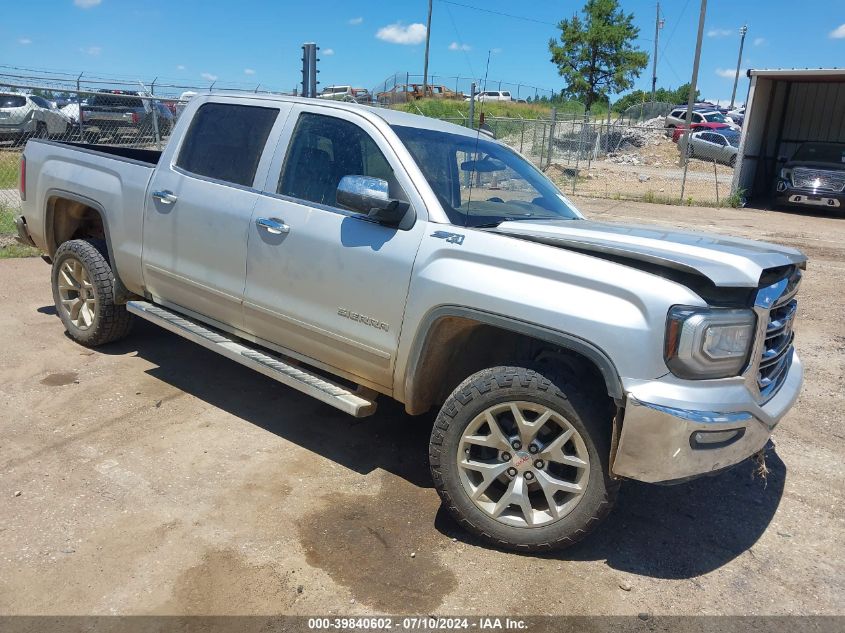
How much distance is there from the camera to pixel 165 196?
4.61 meters

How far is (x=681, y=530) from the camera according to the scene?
354 centimetres

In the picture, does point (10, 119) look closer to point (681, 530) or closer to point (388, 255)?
point (388, 255)

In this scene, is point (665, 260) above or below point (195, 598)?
above

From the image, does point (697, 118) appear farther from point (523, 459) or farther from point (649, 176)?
point (523, 459)

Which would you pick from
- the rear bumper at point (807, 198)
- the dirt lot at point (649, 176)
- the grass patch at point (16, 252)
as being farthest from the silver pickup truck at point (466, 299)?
the dirt lot at point (649, 176)

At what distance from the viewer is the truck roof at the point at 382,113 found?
13.2 ft

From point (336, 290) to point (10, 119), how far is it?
15679mm

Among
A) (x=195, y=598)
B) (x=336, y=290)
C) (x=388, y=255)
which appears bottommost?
(x=195, y=598)

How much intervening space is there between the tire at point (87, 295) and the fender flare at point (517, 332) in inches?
113

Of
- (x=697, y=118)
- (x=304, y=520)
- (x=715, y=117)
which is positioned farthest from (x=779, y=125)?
(x=304, y=520)


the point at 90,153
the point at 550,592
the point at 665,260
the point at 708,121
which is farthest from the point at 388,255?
the point at 708,121

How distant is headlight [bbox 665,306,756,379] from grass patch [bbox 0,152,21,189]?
1282cm

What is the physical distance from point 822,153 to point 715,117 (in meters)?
20.0

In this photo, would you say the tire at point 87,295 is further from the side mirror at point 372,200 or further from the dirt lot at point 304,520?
the side mirror at point 372,200
